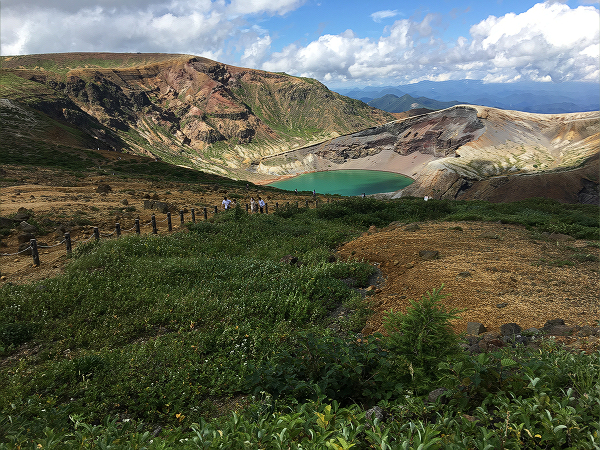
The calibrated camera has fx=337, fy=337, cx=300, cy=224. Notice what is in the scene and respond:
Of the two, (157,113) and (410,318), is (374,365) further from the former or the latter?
(157,113)

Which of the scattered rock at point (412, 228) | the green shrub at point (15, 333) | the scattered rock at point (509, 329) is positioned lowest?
the green shrub at point (15, 333)

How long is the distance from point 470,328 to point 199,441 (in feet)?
18.4

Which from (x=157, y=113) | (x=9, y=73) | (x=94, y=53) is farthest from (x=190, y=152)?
(x=94, y=53)

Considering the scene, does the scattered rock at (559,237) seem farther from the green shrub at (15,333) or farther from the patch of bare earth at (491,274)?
the green shrub at (15,333)

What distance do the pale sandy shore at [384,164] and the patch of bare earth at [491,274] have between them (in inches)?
3656

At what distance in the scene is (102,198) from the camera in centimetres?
2350

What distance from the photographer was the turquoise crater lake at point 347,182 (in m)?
88.2

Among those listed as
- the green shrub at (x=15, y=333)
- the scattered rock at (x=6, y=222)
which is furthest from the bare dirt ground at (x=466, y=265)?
the green shrub at (x=15, y=333)

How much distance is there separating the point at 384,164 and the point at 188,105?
8661cm

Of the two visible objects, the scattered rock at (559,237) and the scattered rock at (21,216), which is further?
the scattered rock at (21,216)

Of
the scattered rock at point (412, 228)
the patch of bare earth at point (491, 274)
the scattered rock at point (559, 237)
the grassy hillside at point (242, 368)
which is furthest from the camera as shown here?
the scattered rock at point (412, 228)

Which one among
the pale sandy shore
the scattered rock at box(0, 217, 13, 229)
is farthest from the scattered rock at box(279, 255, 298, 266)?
the pale sandy shore

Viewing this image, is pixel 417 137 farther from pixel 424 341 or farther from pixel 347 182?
pixel 424 341

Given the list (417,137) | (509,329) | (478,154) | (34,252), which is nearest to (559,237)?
(509,329)
